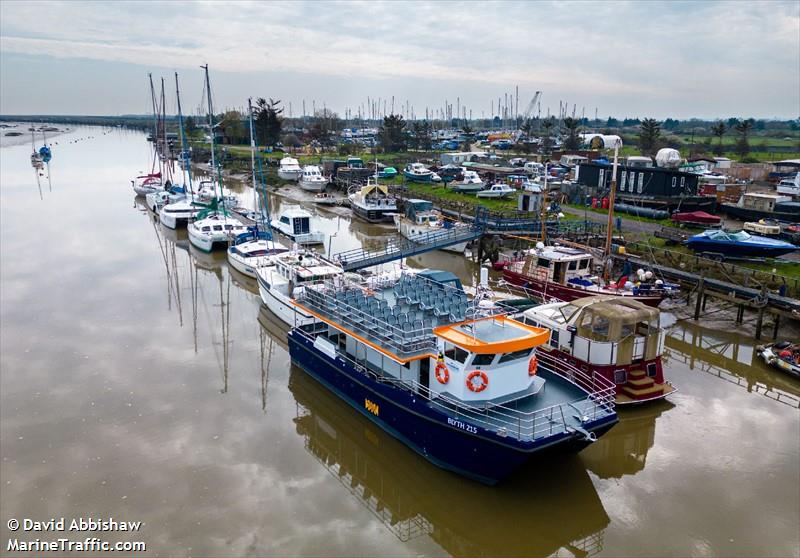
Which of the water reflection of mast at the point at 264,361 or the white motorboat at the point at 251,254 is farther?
the white motorboat at the point at 251,254

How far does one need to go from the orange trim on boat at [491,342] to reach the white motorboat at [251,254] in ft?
65.6

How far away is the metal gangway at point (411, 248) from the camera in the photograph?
3172 cm

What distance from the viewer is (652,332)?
19.2 m

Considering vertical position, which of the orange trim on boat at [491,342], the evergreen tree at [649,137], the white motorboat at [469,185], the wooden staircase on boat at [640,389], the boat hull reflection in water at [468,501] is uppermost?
the evergreen tree at [649,137]

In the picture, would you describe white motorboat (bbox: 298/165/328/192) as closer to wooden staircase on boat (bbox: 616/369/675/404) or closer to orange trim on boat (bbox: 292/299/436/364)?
orange trim on boat (bbox: 292/299/436/364)

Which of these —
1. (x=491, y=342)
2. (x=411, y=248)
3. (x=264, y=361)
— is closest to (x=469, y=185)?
(x=411, y=248)

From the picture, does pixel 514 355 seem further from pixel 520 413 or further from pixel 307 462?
pixel 307 462

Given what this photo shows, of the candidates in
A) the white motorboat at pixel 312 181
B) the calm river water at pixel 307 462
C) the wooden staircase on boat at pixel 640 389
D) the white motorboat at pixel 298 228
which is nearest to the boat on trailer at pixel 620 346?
the wooden staircase on boat at pixel 640 389

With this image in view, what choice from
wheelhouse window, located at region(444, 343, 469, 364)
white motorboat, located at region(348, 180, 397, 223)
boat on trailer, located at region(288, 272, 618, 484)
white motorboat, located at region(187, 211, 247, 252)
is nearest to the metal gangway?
white motorboat, located at region(187, 211, 247, 252)

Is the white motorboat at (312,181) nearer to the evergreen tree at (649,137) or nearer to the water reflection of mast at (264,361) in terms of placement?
the water reflection of mast at (264,361)

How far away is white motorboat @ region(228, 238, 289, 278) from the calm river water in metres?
7.14

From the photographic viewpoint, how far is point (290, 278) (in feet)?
89.6

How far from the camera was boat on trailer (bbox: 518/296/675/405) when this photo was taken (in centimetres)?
1894

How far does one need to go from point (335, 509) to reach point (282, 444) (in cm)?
369
